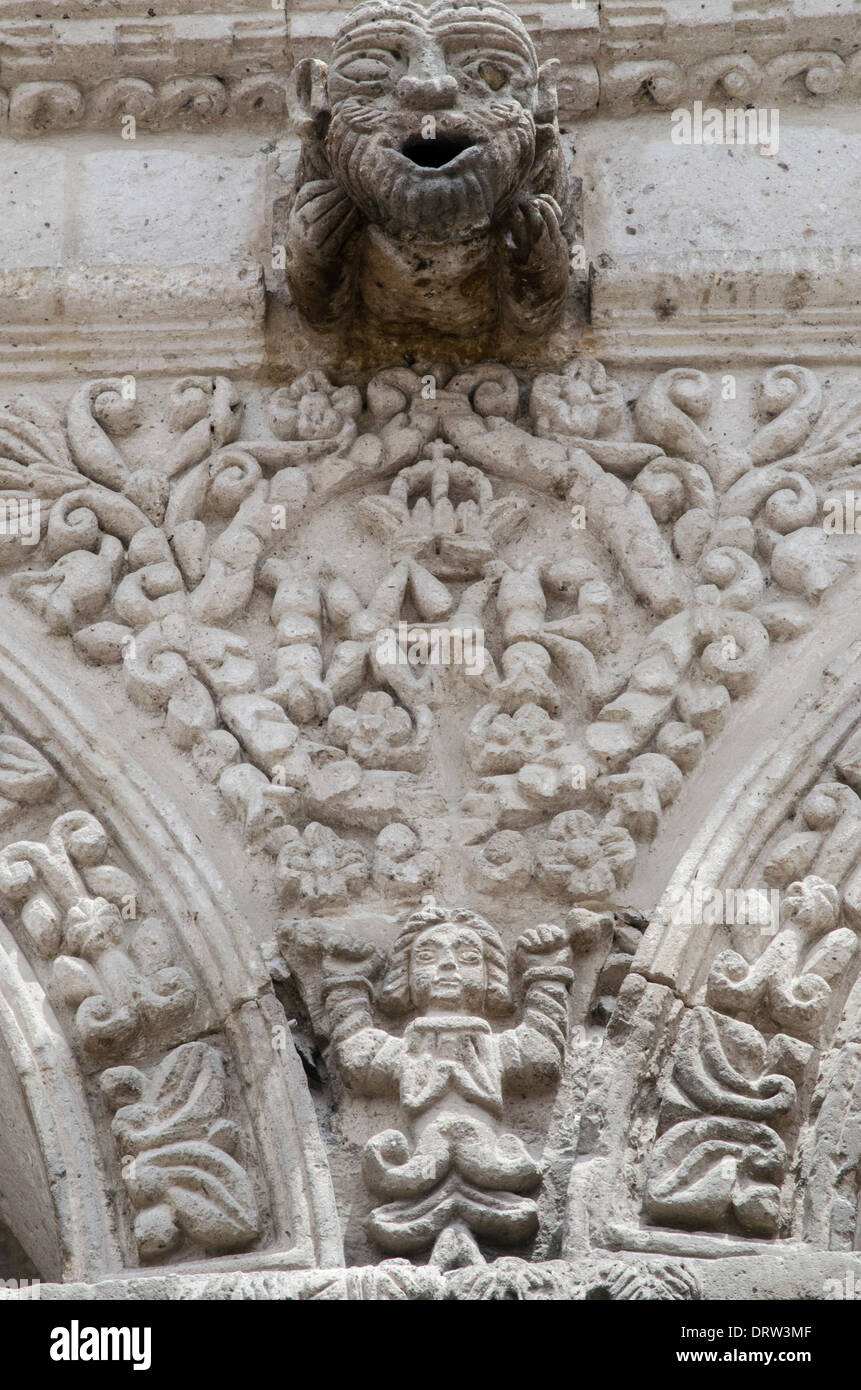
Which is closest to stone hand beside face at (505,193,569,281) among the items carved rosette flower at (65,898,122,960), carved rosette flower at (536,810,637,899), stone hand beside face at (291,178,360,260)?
stone hand beside face at (291,178,360,260)

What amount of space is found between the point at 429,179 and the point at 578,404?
0.49m

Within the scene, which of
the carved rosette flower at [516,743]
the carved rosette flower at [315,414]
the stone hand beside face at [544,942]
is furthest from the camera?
the carved rosette flower at [315,414]

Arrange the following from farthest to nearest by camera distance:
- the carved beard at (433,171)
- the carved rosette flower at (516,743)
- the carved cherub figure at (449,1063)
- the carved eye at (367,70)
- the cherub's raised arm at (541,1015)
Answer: the carved eye at (367,70)
the carved beard at (433,171)
the carved rosette flower at (516,743)
the cherub's raised arm at (541,1015)
the carved cherub figure at (449,1063)

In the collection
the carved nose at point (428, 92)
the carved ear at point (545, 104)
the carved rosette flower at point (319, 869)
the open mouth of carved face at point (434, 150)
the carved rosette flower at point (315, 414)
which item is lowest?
the carved rosette flower at point (319, 869)

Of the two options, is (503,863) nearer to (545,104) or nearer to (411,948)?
(411,948)

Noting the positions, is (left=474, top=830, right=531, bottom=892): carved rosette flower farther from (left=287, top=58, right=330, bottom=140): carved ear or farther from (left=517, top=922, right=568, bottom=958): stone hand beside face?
(left=287, top=58, right=330, bottom=140): carved ear

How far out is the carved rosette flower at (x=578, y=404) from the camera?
342 cm

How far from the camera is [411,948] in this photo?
277cm

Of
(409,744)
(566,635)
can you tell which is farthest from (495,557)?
(409,744)

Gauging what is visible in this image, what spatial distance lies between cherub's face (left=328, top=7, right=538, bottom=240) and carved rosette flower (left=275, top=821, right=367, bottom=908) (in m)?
1.02

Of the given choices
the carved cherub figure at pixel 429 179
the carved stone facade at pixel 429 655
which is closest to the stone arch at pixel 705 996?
the carved stone facade at pixel 429 655

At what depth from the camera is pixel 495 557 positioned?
A: 3.27 meters

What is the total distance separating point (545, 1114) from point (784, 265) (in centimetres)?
165

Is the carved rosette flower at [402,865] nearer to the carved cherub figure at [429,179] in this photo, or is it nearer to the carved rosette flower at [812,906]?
the carved rosette flower at [812,906]
